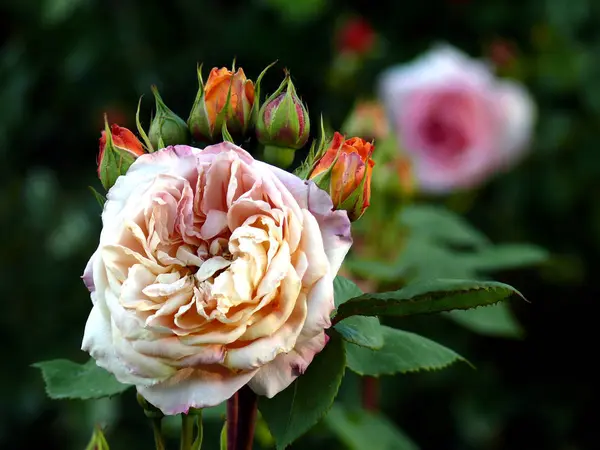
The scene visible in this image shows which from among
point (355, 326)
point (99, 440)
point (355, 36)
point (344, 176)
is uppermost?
point (344, 176)

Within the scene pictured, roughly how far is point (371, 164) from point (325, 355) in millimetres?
137

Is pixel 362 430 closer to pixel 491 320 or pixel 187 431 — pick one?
pixel 491 320

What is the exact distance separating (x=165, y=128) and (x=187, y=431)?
216 mm

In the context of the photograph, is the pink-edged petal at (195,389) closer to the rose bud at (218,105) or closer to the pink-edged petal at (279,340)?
the pink-edged petal at (279,340)

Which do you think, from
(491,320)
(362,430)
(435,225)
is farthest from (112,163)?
(435,225)

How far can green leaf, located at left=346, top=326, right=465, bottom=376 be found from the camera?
813 mm

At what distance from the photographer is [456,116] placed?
6.74ft

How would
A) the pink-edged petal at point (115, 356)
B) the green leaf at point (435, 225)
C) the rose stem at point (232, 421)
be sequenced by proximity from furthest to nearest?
the green leaf at point (435, 225) < the rose stem at point (232, 421) < the pink-edged petal at point (115, 356)

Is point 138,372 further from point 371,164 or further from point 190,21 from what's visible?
point 190,21

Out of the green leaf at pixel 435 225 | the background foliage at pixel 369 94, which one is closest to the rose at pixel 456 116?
the background foliage at pixel 369 94

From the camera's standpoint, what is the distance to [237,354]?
625 mm

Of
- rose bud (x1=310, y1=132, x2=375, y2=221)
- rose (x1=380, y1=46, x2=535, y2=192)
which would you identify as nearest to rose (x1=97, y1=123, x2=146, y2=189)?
rose bud (x1=310, y1=132, x2=375, y2=221)

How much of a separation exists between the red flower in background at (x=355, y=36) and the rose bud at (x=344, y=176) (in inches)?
61.8

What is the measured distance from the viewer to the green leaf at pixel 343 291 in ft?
2.34
